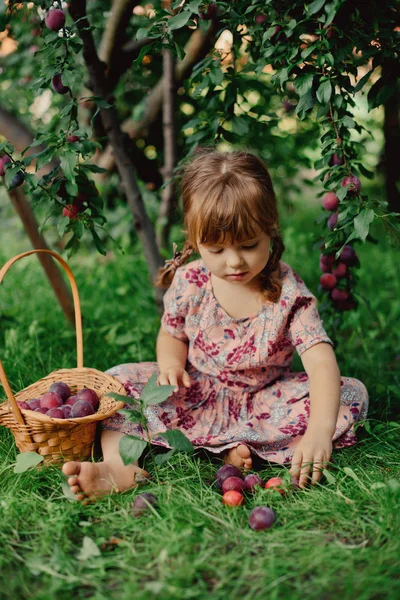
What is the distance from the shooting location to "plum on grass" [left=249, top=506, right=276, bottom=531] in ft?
5.21

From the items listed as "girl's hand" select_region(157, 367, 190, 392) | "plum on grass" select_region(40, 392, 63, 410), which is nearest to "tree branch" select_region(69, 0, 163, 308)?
"girl's hand" select_region(157, 367, 190, 392)

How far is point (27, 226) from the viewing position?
2.73 m

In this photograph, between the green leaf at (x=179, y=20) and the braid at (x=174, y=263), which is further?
the braid at (x=174, y=263)

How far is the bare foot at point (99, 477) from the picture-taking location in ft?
5.61

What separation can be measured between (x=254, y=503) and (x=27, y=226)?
1.65 meters

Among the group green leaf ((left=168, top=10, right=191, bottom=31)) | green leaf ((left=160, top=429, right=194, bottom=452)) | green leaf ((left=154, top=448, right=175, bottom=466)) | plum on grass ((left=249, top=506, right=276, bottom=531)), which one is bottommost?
plum on grass ((left=249, top=506, right=276, bottom=531))

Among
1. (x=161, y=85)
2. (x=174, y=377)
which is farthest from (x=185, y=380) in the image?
(x=161, y=85)

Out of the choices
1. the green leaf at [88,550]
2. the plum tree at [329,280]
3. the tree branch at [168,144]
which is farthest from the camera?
the tree branch at [168,144]

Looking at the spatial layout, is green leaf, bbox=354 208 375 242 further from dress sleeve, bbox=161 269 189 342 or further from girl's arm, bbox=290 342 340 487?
dress sleeve, bbox=161 269 189 342

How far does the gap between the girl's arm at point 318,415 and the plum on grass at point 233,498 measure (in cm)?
20

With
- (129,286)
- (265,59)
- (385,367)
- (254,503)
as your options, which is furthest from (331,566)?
(129,286)

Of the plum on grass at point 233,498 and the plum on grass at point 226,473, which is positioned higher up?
the plum on grass at point 233,498

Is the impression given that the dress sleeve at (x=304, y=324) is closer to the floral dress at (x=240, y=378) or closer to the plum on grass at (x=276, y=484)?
the floral dress at (x=240, y=378)

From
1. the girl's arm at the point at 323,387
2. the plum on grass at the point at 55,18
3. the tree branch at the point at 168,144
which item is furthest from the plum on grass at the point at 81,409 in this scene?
the plum on grass at the point at 55,18
